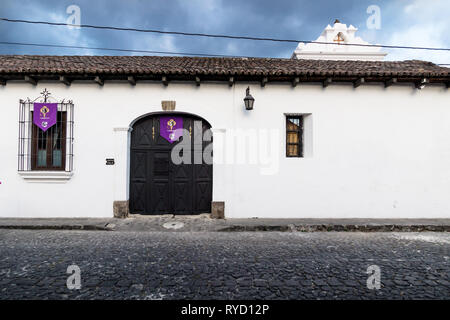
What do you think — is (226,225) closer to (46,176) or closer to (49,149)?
(46,176)

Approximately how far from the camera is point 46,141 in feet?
21.6

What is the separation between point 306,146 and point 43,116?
746cm

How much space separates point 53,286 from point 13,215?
4952 millimetres

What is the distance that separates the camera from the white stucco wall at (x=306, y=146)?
648cm

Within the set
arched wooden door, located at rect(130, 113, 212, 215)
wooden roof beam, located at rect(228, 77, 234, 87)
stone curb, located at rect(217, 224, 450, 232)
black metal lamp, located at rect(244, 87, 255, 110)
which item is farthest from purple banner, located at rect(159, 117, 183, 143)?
stone curb, located at rect(217, 224, 450, 232)

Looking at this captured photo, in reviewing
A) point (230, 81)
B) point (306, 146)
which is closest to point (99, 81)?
point (230, 81)

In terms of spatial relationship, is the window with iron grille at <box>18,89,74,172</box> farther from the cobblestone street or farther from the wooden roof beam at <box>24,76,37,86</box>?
the cobblestone street

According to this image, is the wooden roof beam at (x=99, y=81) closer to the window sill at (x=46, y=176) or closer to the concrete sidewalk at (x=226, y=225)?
the window sill at (x=46, y=176)

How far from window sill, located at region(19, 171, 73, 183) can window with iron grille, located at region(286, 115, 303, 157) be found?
20.5 feet

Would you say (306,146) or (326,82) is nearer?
(326,82)

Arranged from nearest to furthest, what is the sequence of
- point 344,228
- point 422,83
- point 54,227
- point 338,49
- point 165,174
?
point 54,227
point 344,228
point 422,83
point 165,174
point 338,49
